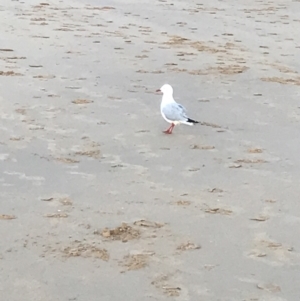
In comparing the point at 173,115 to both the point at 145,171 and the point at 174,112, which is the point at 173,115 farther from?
the point at 145,171

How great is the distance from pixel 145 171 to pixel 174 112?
3.65ft

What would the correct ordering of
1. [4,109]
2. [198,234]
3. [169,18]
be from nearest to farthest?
[198,234], [4,109], [169,18]

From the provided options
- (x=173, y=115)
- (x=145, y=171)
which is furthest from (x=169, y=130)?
(x=145, y=171)

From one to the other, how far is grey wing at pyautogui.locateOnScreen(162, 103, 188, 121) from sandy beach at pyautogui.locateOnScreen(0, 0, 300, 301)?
0.53ft

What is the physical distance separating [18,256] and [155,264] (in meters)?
0.69

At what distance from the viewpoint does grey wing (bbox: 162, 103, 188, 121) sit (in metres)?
5.96

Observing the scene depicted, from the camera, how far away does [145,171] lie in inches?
197

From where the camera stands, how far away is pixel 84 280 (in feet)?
11.1

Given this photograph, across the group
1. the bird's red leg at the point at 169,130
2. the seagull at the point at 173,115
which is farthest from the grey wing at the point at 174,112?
the bird's red leg at the point at 169,130

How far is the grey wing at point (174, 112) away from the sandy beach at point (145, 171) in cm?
16

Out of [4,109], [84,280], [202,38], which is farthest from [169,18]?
[84,280]

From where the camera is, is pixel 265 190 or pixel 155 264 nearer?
pixel 155 264

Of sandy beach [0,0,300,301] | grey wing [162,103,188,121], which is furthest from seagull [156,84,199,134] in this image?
sandy beach [0,0,300,301]

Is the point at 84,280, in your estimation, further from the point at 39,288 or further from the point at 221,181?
the point at 221,181
